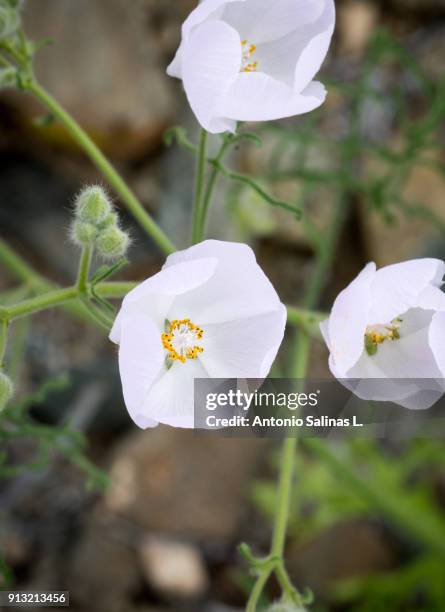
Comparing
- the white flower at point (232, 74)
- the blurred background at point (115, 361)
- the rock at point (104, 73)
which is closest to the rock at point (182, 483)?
the blurred background at point (115, 361)

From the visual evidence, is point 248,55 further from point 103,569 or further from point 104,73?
point 103,569

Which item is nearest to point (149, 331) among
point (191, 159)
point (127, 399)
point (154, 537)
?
point (127, 399)

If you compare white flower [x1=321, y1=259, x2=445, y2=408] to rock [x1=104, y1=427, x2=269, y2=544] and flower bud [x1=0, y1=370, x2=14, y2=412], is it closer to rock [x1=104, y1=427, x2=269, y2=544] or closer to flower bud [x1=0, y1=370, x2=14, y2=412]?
flower bud [x1=0, y1=370, x2=14, y2=412]

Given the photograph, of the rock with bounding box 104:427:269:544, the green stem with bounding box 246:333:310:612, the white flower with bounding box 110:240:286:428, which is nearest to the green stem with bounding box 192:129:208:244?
the white flower with bounding box 110:240:286:428

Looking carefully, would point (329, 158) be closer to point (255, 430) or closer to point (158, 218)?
point (158, 218)

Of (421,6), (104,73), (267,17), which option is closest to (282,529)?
(267,17)
